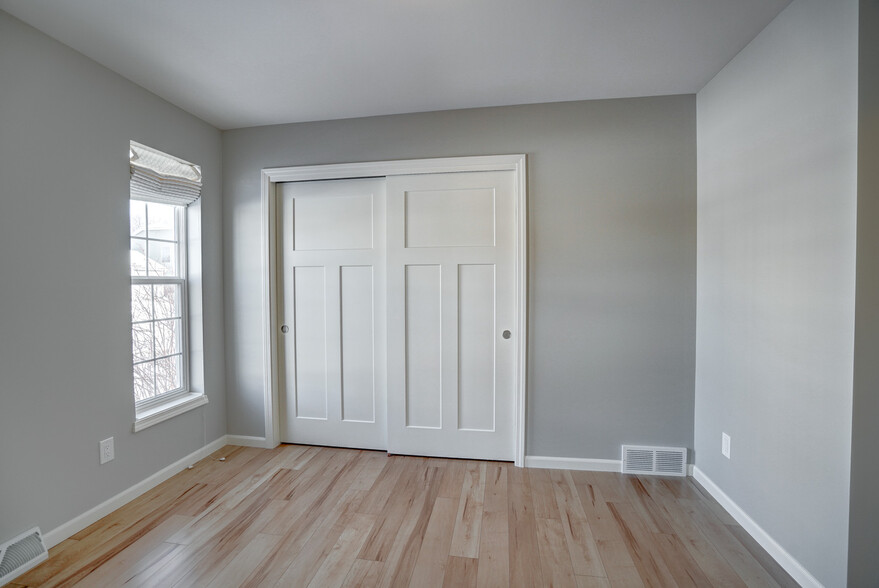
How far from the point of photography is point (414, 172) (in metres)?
2.83

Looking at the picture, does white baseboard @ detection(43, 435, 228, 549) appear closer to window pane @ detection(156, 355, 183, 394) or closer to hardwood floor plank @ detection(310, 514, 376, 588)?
window pane @ detection(156, 355, 183, 394)

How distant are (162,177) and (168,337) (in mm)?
1073

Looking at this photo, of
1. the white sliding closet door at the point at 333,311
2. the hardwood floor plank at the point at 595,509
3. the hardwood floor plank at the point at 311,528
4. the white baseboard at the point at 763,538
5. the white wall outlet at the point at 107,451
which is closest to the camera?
the white baseboard at the point at 763,538

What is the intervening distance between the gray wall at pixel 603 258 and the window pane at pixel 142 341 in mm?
2105

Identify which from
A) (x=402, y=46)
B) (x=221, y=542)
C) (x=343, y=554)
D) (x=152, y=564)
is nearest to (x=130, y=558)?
(x=152, y=564)

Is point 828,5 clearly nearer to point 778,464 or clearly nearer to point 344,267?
point 778,464

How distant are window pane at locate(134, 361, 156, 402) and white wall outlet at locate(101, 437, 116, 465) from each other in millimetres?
295

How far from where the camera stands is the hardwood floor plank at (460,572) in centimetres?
169

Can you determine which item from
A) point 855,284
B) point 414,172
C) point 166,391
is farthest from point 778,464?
point 166,391

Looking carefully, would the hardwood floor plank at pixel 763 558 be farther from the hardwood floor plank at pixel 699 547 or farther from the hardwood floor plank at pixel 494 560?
the hardwood floor plank at pixel 494 560

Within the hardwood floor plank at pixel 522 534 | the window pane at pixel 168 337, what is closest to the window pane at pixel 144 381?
the window pane at pixel 168 337

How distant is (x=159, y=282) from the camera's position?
8.68 ft

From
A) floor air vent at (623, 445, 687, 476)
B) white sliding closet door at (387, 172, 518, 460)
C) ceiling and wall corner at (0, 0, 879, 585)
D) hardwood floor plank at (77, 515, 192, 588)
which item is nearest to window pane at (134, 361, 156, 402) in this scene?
ceiling and wall corner at (0, 0, 879, 585)

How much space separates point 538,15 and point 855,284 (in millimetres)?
1653
